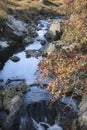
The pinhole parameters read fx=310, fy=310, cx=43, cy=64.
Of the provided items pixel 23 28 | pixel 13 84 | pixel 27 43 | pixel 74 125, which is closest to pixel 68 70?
pixel 74 125

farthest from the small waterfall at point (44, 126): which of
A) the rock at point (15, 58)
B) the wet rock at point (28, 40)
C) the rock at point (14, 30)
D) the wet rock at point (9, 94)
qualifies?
the wet rock at point (28, 40)

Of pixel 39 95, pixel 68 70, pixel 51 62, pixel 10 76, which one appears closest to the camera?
pixel 68 70

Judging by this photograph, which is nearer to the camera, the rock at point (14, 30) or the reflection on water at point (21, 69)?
the reflection on water at point (21, 69)

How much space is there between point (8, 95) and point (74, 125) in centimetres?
521

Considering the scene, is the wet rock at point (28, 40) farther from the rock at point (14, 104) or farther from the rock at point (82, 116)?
the rock at point (82, 116)

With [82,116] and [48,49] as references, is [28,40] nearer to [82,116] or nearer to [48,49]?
[48,49]

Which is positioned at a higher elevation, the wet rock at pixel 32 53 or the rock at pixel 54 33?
the rock at pixel 54 33

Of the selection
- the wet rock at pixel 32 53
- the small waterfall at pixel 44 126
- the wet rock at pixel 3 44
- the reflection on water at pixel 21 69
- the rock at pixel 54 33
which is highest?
the rock at pixel 54 33

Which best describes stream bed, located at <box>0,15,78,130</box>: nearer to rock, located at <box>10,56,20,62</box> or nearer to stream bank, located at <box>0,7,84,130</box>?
stream bank, located at <box>0,7,84,130</box>

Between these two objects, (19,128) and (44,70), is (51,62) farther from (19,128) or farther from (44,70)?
(19,128)

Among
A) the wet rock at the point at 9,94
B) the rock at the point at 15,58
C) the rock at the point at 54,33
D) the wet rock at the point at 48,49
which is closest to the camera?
the wet rock at the point at 9,94

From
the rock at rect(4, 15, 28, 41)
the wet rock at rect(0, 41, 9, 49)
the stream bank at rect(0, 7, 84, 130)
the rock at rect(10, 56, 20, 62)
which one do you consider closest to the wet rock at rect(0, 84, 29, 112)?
the stream bank at rect(0, 7, 84, 130)

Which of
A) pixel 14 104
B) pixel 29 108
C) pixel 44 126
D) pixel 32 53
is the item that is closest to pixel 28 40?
pixel 32 53

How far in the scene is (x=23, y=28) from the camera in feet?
143
